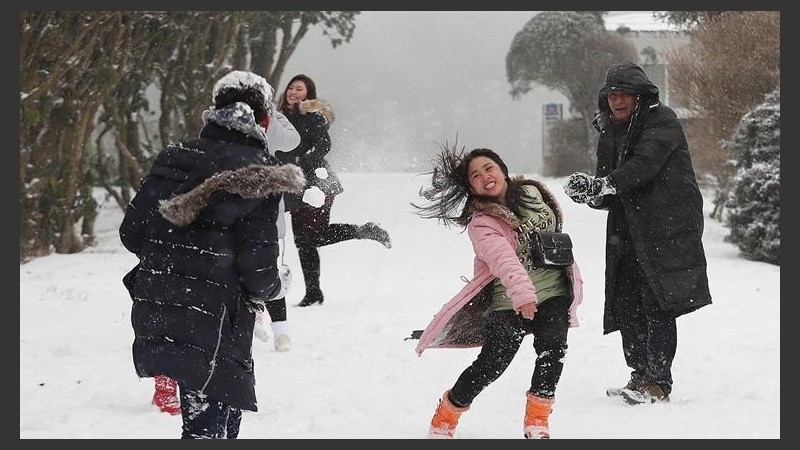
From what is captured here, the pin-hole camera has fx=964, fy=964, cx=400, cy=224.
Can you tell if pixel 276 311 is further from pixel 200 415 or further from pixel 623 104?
pixel 200 415

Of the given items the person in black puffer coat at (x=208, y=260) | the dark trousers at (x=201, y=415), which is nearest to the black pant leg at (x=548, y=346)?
the person in black puffer coat at (x=208, y=260)

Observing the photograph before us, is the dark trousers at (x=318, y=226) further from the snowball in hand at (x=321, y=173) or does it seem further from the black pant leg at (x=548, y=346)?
the black pant leg at (x=548, y=346)

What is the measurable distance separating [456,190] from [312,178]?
10.4ft

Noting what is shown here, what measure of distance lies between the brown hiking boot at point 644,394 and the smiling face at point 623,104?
146cm

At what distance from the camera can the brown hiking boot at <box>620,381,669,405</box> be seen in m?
5.17

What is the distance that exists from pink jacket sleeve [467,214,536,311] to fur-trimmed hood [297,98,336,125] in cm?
318

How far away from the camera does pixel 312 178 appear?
A: 766 cm

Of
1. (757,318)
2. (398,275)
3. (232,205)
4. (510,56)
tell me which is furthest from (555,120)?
(232,205)

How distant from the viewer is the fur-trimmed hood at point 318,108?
289 inches

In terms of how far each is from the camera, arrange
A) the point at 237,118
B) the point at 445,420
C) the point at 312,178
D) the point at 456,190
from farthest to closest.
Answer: the point at 312,178 < the point at 456,190 < the point at 445,420 < the point at 237,118

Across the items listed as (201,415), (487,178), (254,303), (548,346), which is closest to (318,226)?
(487,178)

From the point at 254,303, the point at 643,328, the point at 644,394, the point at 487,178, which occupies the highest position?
the point at 487,178

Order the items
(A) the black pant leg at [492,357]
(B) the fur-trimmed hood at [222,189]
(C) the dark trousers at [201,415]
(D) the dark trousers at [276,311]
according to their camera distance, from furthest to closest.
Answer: (D) the dark trousers at [276,311]
(A) the black pant leg at [492,357]
(C) the dark trousers at [201,415]
(B) the fur-trimmed hood at [222,189]

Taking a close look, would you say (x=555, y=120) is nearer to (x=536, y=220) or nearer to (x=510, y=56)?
(x=510, y=56)
